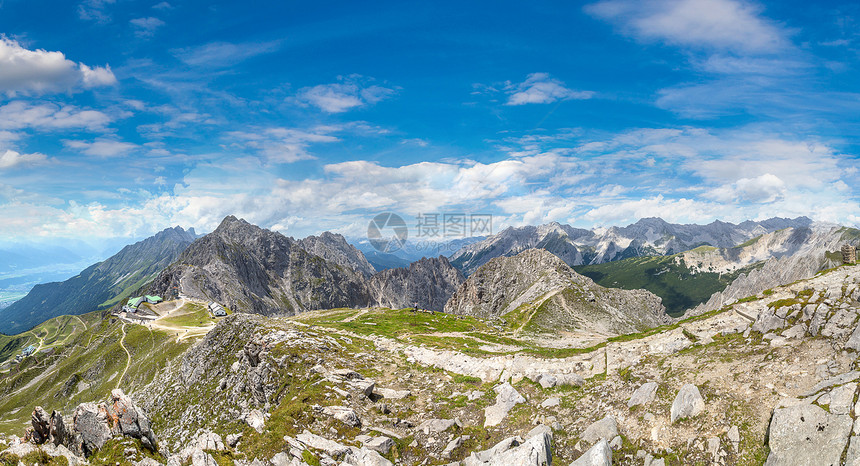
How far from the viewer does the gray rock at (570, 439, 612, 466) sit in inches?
685

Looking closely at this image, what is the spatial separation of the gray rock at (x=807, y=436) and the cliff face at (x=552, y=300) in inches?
2843

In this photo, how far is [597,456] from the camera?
17688mm

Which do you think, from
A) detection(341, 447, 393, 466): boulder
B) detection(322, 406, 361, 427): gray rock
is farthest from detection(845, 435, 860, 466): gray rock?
detection(322, 406, 361, 427): gray rock

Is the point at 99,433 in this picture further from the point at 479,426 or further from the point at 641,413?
the point at 641,413

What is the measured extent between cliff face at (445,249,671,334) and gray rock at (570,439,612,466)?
70.9m

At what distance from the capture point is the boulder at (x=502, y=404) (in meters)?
24.4

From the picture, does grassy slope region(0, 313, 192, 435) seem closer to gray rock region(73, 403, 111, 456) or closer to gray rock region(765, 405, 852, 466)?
gray rock region(73, 403, 111, 456)

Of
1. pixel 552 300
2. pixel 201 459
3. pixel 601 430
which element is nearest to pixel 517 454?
pixel 601 430

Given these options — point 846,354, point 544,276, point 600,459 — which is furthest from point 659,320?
point 600,459

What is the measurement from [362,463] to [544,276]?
414ft

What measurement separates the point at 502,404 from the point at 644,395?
9186mm

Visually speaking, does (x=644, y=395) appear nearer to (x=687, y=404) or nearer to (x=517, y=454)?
(x=687, y=404)

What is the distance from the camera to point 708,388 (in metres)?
20.0

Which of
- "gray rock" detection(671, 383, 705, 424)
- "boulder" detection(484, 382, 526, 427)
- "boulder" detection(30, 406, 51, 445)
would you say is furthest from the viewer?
"boulder" detection(484, 382, 526, 427)
